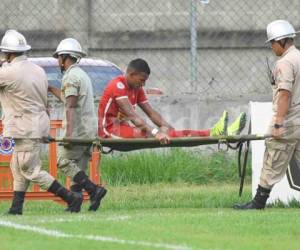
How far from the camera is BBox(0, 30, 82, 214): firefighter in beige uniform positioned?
12398mm

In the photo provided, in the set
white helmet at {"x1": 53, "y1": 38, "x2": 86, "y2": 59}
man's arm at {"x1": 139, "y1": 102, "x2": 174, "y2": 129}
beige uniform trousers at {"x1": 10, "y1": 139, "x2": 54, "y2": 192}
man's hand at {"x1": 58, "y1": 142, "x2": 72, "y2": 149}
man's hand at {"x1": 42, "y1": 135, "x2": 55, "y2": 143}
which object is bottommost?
beige uniform trousers at {"x1": 10, "y1": 139, "x2": 54, "y2": 192}

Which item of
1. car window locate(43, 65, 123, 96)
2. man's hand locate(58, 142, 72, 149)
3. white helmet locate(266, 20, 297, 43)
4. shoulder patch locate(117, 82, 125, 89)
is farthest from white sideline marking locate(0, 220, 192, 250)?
car window locate(43, 65, 123, 96)

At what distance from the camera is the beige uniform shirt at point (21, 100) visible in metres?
12.4

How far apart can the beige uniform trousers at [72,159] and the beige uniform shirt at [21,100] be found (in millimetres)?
577

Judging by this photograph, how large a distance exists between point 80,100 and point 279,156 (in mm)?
2242

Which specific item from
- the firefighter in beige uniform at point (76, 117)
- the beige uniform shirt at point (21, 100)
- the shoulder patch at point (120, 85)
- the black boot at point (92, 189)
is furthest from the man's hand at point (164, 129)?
the beige uniform shirt at point (21, 100)

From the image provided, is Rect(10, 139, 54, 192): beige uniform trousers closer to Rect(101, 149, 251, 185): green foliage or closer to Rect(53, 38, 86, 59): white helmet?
Rect(53, 38, 86, 59): white helmet

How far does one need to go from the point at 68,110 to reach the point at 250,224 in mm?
2778

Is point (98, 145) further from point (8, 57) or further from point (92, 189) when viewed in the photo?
point (8, 57)

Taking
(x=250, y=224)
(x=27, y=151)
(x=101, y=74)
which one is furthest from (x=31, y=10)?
(x=250, y=224)

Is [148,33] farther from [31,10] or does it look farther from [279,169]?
[279,169]

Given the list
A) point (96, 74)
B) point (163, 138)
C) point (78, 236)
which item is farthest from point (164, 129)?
point (96, 74)

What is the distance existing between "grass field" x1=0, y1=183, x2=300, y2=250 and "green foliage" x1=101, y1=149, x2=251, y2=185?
252cm

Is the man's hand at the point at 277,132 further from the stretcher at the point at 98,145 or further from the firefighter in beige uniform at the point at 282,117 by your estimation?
the stretcher at the point at 98,145
